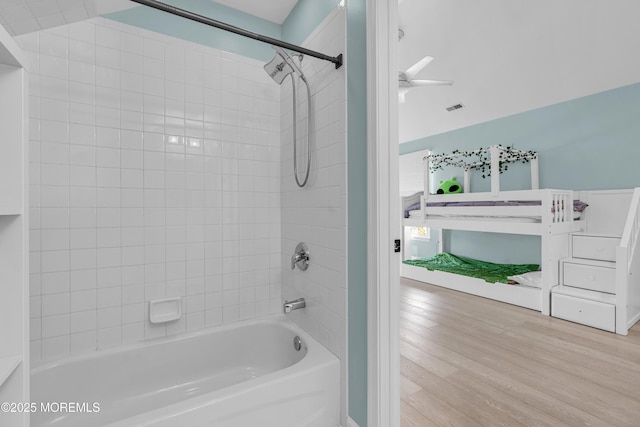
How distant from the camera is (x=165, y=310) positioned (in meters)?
1.69

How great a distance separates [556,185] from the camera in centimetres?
358

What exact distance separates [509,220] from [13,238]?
3.84m

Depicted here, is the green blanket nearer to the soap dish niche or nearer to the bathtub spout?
the bathtub spout

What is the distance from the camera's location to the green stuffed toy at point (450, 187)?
4.38 meters

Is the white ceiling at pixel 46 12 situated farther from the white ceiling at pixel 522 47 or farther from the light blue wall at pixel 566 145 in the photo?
the light blue wall at pixel 566 145

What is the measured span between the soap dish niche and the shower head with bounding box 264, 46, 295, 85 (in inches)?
55.7

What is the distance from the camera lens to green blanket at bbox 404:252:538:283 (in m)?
3.44

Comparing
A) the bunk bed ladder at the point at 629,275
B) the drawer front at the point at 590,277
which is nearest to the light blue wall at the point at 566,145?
the bunk bed ladder at the point at 629,275

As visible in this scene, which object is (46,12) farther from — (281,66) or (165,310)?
(165,310)

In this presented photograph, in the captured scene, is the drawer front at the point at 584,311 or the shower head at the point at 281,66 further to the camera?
the drawer front at the point at 584,311

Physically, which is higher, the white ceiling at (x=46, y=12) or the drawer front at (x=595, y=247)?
the white ceiling at (x=46, y=12)

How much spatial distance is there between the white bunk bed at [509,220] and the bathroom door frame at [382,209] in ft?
8.10

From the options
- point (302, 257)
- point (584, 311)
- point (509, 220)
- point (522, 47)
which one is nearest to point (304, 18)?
point (302, 257)

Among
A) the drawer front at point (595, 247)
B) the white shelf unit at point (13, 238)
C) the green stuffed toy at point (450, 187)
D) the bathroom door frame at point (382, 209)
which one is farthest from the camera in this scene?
the green stuffed toy at point (450, 187)
